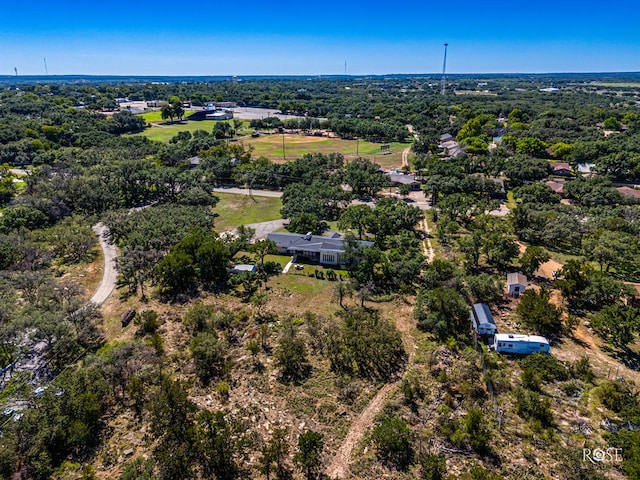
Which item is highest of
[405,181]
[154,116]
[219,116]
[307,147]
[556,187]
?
[219,116]

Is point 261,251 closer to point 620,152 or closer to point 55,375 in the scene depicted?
point 55,375

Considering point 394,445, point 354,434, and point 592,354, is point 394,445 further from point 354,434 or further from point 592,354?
point 592,354

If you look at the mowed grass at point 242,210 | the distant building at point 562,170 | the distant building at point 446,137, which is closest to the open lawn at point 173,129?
the mowed grass at point 242,210

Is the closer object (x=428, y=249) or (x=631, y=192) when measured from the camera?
(x=428, y=249)

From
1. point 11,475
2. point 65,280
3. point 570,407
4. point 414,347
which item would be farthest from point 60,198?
point 570,407

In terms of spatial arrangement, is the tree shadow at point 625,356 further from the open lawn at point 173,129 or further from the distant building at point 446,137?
the open lawn at point 173,129

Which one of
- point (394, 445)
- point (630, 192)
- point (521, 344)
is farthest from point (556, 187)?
point (394, 445)
